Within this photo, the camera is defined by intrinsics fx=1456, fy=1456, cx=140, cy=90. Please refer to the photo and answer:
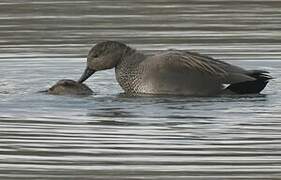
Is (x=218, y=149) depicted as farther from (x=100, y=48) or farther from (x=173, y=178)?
(x=100, y=48)

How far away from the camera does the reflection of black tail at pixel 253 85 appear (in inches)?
515

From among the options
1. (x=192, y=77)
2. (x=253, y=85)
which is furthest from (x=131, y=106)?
(x=253, y=85)

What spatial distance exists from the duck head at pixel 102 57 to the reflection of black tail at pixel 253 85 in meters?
1.28

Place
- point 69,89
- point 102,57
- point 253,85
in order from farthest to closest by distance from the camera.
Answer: point 102,57 → point 69,89 → point 253,85

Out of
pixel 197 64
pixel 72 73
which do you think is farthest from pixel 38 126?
pixel 72 73

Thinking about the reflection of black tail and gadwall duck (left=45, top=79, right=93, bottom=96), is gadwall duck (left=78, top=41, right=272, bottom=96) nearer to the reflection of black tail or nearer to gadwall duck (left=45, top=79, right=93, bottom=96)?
the reflection of black tail

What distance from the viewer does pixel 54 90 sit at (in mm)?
13219

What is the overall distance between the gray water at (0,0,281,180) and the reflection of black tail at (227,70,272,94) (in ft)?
0.50

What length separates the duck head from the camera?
1374cm

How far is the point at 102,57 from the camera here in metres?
13.8

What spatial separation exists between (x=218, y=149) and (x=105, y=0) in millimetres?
11119

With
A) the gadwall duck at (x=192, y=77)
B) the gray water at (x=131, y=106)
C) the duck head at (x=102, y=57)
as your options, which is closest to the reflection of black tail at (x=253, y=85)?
the gadwall duck at (x=192, y=77)

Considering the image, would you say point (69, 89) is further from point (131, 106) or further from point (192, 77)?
point (192, 77)

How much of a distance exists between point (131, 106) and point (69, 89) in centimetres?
99
